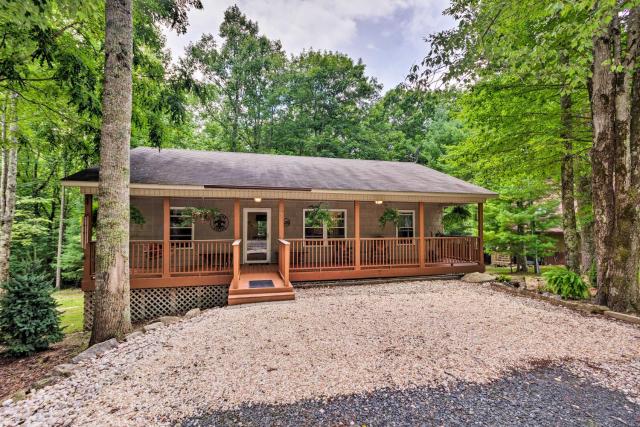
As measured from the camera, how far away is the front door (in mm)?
10250

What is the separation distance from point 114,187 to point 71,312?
8426mm

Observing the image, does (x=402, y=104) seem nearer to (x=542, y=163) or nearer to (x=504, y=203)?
(x=542, y=163)

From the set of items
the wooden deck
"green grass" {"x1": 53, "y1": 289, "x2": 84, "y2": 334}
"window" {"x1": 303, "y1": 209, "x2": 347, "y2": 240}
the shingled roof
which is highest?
the shingled roof

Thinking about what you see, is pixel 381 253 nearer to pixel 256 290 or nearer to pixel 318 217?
pixel 318 217

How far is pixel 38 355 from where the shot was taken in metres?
5.29

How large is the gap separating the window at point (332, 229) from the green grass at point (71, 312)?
7.03 m

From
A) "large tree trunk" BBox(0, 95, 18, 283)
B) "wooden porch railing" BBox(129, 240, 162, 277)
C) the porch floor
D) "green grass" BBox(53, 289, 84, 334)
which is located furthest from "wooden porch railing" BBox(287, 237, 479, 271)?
"large tree trunk" BBox(0, 95, 18, 283)

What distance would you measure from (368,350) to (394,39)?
18.0 m

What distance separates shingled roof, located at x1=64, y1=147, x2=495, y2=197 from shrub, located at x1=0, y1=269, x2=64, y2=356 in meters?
2.46

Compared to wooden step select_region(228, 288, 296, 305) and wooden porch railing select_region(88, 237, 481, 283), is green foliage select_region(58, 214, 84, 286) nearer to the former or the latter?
wooden porch railing select_region(88, 237, 481, 283)

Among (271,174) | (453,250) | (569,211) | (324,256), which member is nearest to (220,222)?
(271,174)

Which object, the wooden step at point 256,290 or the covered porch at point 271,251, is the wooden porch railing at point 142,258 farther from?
the wooden step at point 256,290

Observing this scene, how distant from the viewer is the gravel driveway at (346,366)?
2891 mm

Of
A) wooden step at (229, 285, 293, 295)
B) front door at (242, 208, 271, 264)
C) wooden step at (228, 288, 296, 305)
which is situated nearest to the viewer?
wooden step at (228, 288, 296, 305)
